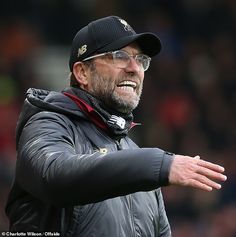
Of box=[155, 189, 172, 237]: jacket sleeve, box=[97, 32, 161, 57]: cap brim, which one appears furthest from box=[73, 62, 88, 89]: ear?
Result: box=[155, 189, 172, 237]: jacket sleeve

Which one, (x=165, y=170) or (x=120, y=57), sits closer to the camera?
(x=165, y=170)

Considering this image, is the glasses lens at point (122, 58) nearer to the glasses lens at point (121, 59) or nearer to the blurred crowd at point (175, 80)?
the glasses lens at point (121, 59)

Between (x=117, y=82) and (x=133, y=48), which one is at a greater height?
(x=133, y=48)

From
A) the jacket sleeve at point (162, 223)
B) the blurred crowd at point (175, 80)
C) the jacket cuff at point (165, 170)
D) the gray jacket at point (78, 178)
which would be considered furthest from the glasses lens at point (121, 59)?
the blurred crowd at point (175, 80)

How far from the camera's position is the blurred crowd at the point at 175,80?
8367 millimetres

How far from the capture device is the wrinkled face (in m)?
3.90

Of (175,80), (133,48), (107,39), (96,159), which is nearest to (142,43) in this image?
(133,48)

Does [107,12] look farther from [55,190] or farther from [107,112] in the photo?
[55,190]

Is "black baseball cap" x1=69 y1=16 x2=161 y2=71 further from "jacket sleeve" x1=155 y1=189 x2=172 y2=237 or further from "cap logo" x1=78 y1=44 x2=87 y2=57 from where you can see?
"jacket sleeve" x1=155 y1=189 x2=172 y2=237

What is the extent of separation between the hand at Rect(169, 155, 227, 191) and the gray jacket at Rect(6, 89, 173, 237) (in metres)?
0.03

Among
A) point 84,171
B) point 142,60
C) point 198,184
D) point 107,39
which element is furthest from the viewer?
point 142,60

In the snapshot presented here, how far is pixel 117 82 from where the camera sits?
154 inches

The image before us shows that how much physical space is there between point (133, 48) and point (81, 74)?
0.29 m

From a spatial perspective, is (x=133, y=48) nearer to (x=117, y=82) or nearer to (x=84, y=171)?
(x=117, y=82)
